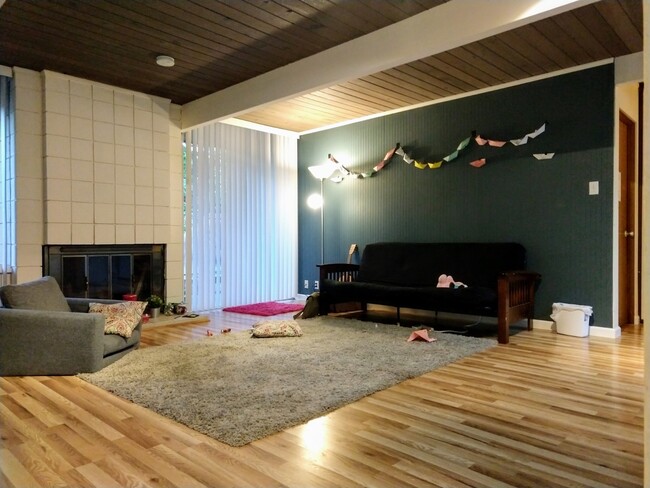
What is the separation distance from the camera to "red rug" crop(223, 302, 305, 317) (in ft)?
17.6

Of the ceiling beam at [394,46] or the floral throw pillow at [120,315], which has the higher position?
the ceiling beam at [394,46]

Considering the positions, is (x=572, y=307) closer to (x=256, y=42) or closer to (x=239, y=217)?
(x=256, y=42)

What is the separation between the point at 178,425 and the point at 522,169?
12.4ft

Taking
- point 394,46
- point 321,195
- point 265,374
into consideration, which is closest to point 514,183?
point 394,46

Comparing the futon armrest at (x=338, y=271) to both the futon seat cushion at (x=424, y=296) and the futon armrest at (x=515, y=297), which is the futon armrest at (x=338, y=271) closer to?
the futon seat cushion at (x=424, y=296)

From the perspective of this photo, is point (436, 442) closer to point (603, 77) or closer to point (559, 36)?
point (559, 36)

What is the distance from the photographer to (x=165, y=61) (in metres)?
3.88

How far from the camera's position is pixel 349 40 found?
138 inches

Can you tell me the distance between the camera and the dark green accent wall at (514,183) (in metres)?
4.00

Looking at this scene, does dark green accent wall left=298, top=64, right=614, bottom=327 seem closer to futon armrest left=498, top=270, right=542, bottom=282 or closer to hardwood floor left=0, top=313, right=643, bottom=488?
futon armrest left=498, top=270, right=542, bottom=282

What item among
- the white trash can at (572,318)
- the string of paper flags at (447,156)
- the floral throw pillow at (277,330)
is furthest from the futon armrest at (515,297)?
the floral throw pillow at (277,330)

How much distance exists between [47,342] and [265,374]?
1399 millimetres

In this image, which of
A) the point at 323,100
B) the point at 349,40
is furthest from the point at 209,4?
the point at 323,100

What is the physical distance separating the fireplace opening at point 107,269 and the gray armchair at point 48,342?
134 centimetres
